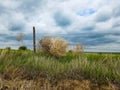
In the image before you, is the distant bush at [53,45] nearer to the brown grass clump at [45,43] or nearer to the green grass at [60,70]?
the brown grass clump at [45,43]

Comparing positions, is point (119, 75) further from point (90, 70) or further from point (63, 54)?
point (63, 54)

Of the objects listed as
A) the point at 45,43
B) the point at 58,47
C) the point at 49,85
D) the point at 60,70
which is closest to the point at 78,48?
the point at 58,47

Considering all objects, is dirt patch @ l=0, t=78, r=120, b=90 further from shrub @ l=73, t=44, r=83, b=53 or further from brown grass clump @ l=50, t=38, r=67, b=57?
shrub @ l=73, t=44, r=83, b=53

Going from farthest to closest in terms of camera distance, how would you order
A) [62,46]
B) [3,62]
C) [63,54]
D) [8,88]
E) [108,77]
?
[62,46], [63,54], [3,62], [108,77], [8,88]

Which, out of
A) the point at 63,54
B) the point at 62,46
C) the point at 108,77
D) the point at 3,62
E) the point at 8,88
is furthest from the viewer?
the point at 62,46

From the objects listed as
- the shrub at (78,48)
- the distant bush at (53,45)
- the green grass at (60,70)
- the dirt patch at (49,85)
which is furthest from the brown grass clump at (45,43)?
the dirt patch at (49,85)

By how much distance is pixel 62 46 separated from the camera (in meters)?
19.1

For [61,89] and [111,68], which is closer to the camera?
[61,89]

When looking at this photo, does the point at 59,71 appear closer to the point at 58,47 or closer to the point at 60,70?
the point at 60,70

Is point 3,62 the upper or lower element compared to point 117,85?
upper

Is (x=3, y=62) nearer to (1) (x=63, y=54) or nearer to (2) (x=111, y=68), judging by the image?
(2) (x=111, y=68)

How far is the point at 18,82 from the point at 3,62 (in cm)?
193

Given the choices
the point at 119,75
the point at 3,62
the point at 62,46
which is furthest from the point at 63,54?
the point at 119,75

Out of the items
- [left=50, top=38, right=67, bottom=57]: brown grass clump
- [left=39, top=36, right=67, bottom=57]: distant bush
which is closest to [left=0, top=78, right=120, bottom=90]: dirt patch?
[left=50, top=38, right=67, bottom=57]: brown grass clump
